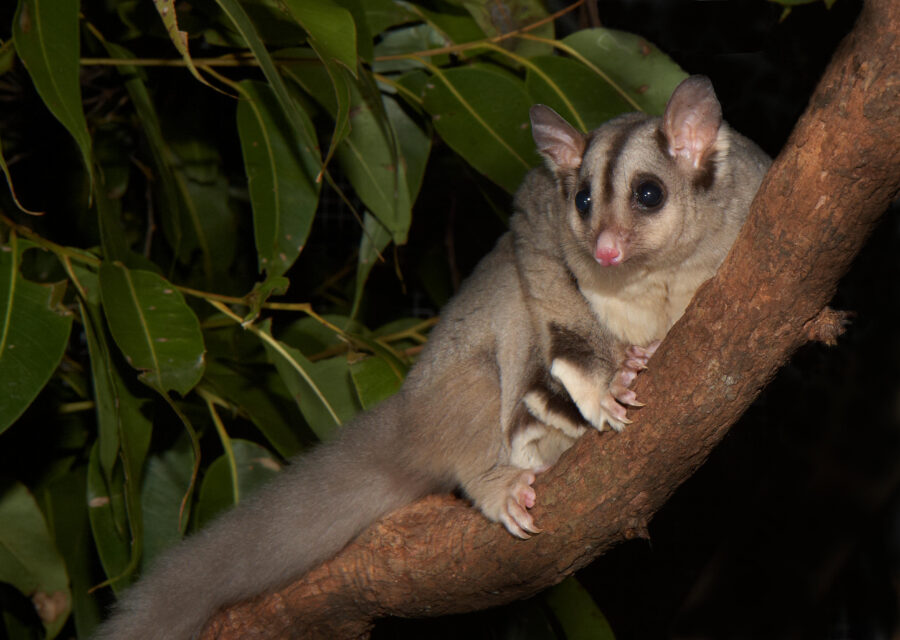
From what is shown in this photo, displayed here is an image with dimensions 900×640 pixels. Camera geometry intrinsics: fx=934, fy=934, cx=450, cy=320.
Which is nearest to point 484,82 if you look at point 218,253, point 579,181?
point 579,181

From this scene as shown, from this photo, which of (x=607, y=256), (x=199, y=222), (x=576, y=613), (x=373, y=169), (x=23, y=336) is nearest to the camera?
(x=607, y=256)

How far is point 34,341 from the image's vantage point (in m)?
2.51

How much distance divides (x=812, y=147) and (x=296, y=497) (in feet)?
5.44

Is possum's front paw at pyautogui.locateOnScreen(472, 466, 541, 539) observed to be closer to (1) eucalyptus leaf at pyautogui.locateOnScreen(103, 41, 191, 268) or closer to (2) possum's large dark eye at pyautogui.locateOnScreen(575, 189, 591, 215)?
(2) possum's large dark eye at pyautogui.locateOnScreen(575, 189, 591, 215)

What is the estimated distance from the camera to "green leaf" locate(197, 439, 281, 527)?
3.04 meters

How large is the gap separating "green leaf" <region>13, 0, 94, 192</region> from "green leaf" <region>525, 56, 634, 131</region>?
1.40 meters

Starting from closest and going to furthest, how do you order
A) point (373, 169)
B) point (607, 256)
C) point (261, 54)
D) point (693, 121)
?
point (261, 54), point (607, 256), point (693, 121), point (373, 169)

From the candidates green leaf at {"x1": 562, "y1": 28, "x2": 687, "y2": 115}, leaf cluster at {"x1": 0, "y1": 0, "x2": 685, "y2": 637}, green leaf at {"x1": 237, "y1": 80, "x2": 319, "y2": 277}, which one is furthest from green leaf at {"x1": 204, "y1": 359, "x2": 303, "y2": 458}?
green leaf at {"x1": 562, "y1": 28, "x2": 687, "y2": 115}

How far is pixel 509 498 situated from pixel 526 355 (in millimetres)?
405

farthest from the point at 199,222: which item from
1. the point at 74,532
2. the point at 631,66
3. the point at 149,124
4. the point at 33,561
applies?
the point at 631,66

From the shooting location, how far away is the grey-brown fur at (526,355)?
7.63 feet

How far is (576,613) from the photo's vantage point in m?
3.04

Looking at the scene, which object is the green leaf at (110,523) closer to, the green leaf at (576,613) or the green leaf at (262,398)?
the green leaf at (262,398)

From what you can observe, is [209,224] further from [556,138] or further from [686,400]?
[686,400]
